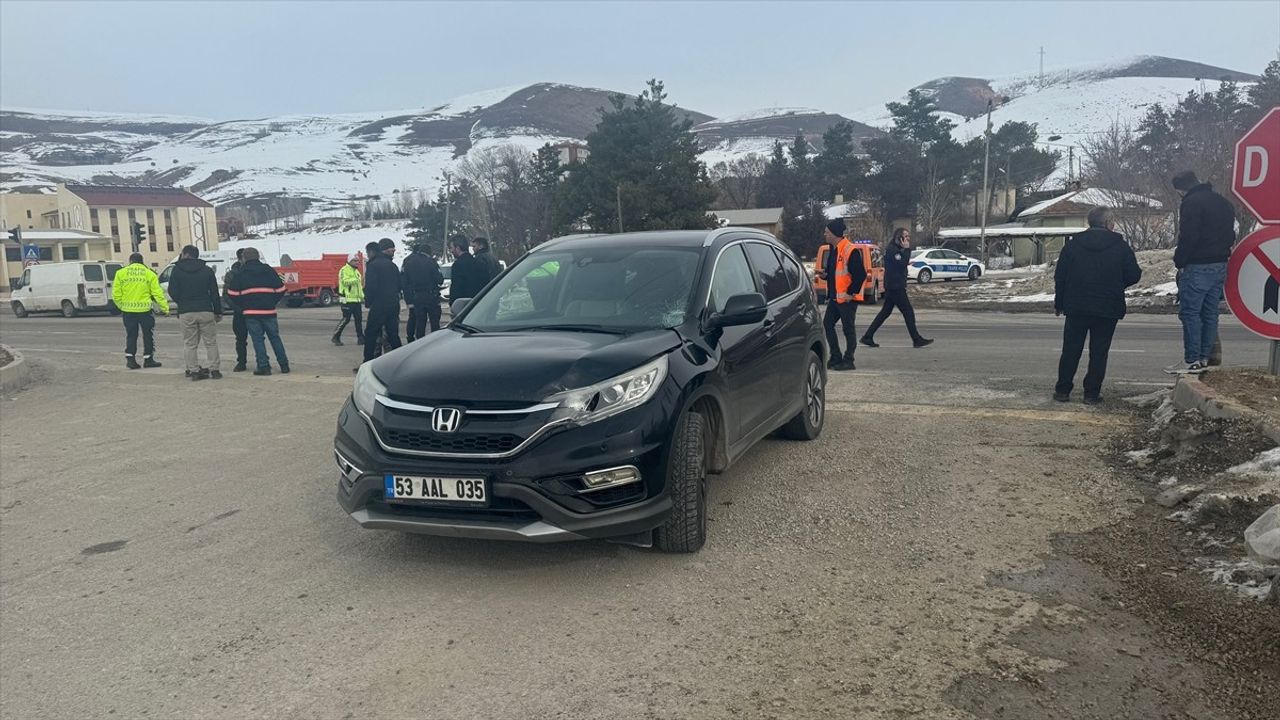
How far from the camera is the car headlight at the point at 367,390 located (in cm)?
458

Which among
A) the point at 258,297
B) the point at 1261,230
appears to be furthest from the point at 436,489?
the point at 258,297

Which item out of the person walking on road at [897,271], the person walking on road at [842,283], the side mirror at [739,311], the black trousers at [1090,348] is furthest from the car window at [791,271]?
the person walking on road at [897,271]

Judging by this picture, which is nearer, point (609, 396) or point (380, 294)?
point (609, 396)

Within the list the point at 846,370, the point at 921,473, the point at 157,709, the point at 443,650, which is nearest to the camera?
the point at 157,709

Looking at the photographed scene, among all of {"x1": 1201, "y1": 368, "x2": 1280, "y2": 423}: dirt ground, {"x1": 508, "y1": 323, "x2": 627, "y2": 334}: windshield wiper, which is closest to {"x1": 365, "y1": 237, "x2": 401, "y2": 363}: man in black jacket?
{"x1": 508, "y1": 323, "x2": 627, "y2": 334}: windshield wiper

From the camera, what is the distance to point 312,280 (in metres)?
33.5

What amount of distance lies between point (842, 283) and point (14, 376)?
10801 mm

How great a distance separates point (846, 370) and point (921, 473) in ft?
16.3

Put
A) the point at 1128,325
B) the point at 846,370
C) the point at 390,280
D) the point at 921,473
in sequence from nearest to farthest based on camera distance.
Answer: the point at 921,473 → the point at 846,370 → the point at 390,280 → the point at 1128,325

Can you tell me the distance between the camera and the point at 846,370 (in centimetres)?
1095

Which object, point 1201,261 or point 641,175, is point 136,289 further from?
point 641,175

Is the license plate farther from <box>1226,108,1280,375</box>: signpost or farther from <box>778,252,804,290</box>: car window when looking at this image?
<box>1226,108,1280,375</box>: signpost

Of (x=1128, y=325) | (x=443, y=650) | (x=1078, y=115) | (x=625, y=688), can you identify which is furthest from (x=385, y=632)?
(x=1078, y=115)

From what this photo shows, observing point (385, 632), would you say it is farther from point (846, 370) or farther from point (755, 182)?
point (755, 182)
